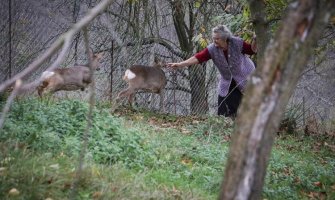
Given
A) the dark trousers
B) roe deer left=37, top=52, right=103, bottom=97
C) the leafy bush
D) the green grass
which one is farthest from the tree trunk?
roe deer left=37, top=52, right=103, bottom=97

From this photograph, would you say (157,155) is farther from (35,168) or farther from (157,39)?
(157,39)

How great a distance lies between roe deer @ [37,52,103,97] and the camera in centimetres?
923

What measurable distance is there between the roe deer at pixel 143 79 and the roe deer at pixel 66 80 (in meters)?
1.03

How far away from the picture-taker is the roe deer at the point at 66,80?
9.23m

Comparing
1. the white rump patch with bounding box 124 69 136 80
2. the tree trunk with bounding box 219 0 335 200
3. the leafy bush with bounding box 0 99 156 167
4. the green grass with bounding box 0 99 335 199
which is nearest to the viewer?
the tree trunk with bounding box 219 0 335 200

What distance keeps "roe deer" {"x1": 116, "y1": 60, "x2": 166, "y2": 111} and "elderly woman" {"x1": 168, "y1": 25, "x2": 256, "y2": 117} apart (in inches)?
93.7

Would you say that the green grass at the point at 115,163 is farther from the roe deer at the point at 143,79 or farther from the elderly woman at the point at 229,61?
the roe deer at the point at 143,79

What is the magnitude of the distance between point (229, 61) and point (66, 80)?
311cm

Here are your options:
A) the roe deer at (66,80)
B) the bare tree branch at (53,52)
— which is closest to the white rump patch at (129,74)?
the roe deer at (66,80)

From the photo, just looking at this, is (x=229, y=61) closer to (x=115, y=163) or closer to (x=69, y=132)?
(x=69, y=132)

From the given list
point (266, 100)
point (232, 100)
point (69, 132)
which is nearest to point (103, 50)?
point (232, 100)

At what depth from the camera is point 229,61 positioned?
8.33 m

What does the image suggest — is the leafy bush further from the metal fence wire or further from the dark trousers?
the metal fence wire

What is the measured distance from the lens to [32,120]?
5.48 metres
